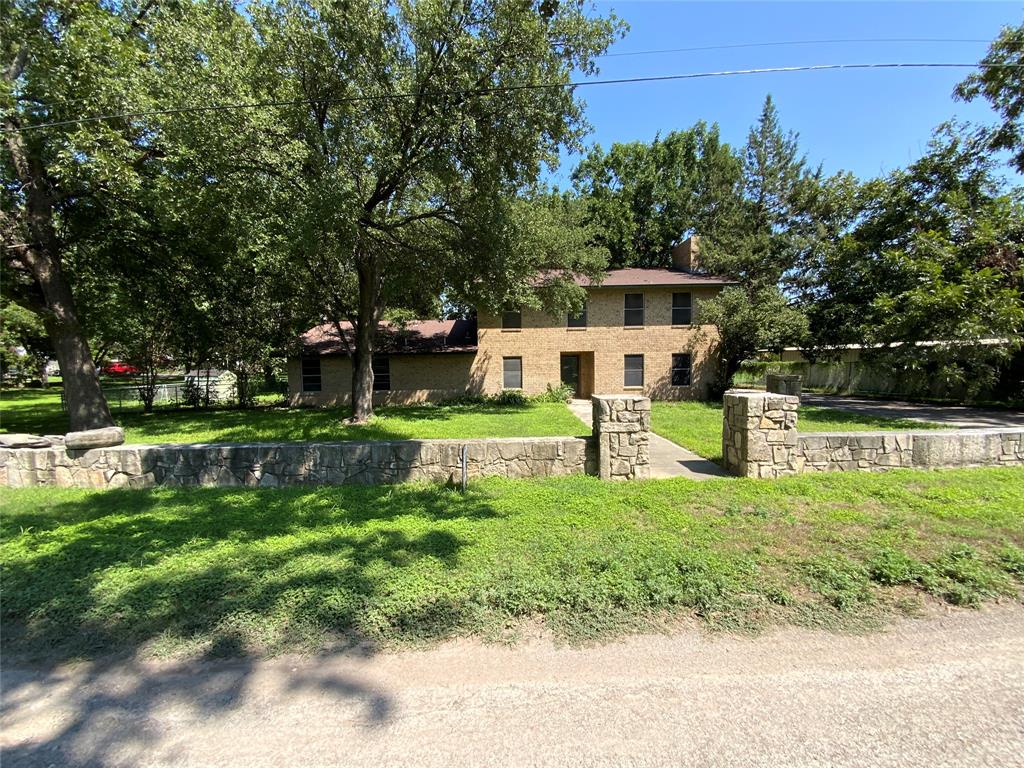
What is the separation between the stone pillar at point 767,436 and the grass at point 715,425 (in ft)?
3.57

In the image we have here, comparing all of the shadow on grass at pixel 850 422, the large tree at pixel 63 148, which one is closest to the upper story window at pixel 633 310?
the shadow on grass at pixel 850 422

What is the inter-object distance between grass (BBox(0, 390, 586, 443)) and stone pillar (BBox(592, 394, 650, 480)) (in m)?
Result: 3.32

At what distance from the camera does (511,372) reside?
19562 millimetres

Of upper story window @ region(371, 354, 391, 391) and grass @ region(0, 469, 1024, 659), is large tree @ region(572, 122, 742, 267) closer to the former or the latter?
upper story window @ region(371, 354, 391, 391)

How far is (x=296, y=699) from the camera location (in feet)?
7.57

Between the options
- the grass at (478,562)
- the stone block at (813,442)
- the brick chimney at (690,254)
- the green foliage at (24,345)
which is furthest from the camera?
the green foliage at (24,345)

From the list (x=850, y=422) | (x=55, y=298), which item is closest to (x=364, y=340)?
(x=55, y=298)

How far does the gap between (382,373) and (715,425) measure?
45.3ft

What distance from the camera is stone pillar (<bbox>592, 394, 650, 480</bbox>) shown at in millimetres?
6055

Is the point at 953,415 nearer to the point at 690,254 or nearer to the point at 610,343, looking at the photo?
the point at 610,343

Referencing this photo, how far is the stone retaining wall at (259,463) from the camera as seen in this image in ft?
19.9

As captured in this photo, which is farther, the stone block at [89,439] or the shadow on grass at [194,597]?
the stone block at [89,439]

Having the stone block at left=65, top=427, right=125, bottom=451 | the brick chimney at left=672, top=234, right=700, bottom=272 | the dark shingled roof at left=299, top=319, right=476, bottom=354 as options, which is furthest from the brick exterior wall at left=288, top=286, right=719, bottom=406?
the stone block at left=65, top=427, right=125, bottom=451

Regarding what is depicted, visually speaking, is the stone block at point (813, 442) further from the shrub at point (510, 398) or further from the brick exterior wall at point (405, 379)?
the brick exterior wall at point (405, 379)
